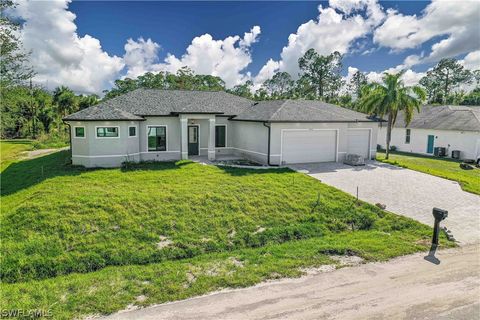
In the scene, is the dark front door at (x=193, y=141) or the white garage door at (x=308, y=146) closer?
the white garage door at (x=308, y=146)

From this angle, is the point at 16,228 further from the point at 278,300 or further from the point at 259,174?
A: the point at 259,174

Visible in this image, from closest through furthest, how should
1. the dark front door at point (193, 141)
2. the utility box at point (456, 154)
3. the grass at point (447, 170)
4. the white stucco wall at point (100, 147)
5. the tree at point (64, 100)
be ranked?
the grass at point (447, 170) < the white stucco wall at point (100, 147) < the dark front door at point (193, 141) < the utility box at point (456, 154) < the tree at point (64, 100)

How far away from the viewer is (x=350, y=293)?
6.46 meters

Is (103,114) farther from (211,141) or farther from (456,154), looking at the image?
(456,154)

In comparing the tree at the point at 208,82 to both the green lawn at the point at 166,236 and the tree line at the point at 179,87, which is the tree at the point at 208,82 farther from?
the green lawn at the point at 166,236

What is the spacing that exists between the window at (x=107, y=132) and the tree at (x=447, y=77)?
6124 cm

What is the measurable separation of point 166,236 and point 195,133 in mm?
11817

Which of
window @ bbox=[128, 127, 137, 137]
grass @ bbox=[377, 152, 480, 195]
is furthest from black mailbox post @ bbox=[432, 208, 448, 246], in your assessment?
window @ bbox=[128, 127, 137, 137]

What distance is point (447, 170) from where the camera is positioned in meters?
20.2

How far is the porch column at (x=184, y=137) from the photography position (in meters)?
18.5

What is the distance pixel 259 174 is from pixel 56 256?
9.29m

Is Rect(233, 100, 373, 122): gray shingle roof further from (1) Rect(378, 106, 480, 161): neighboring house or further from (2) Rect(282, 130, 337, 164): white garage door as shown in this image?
(1) Rect(378, 106, 480, 161): neighboring house

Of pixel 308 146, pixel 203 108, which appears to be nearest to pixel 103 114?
pixel 203 108

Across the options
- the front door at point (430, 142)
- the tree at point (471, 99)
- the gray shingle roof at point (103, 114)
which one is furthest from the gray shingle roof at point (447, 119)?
the tree at point (471, 99)
